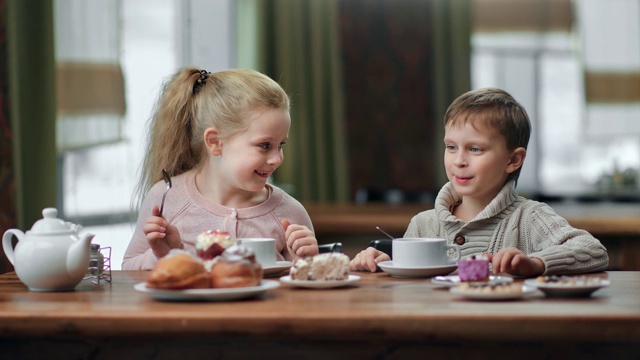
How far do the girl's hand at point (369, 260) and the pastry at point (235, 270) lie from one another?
1.40ft

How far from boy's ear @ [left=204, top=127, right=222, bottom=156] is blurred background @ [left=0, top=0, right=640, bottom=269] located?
193 centimetres

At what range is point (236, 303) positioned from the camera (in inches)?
57.7

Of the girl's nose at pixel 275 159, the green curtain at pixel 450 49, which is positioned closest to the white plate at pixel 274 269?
the girl's nose at pixel 275 159

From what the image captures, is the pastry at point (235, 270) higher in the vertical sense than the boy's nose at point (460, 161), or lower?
lower

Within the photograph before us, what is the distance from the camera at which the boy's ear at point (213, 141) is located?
93.6 inches

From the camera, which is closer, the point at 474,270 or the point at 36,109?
the point at 474,270

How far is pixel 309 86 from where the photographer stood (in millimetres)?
5637

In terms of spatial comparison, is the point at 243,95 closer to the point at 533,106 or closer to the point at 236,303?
the point at 236,303

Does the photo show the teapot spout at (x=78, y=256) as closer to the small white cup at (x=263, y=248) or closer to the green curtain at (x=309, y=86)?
the small white cup at (x=263, y=248)

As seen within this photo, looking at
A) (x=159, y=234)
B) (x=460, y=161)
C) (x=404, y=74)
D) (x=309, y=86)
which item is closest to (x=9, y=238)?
(x=159, y=234)

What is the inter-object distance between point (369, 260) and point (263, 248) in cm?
26

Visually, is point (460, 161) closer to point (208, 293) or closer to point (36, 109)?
point (208, 293)

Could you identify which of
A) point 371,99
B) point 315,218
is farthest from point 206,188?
A: point 371,99

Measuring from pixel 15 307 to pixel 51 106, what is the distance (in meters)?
2.34
